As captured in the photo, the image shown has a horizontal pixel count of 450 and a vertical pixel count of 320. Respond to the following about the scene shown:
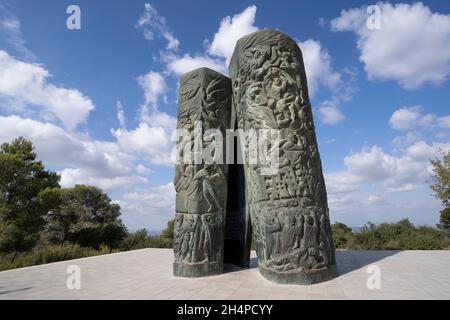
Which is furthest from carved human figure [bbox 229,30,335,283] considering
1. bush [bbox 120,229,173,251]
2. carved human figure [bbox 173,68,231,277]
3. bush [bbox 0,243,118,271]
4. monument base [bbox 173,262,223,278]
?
bush [bbox 120,229,173,251]

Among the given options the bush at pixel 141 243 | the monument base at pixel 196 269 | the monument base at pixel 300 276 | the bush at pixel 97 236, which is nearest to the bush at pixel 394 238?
the bush at pixel 141 243

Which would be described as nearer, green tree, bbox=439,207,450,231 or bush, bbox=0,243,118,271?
bush, bbox=0,243,118,271

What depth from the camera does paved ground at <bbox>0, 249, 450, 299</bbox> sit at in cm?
454

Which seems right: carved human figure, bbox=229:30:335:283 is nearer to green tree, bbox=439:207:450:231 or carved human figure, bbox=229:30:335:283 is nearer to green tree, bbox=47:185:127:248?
green tree, bbox=47:185:127:248

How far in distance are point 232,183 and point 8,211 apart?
1015cm

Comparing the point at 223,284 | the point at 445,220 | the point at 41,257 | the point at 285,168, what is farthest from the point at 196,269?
the point at 445,220

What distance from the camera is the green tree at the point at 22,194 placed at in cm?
1185

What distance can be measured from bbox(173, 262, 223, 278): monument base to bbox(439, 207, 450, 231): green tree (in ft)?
51.2

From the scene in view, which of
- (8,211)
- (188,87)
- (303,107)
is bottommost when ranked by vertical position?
(8,211)

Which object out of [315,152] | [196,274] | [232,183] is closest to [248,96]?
[315,152]

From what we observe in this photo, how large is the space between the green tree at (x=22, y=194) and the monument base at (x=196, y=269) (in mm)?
8746

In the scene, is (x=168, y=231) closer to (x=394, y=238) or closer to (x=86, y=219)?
(x=86, y=219)
